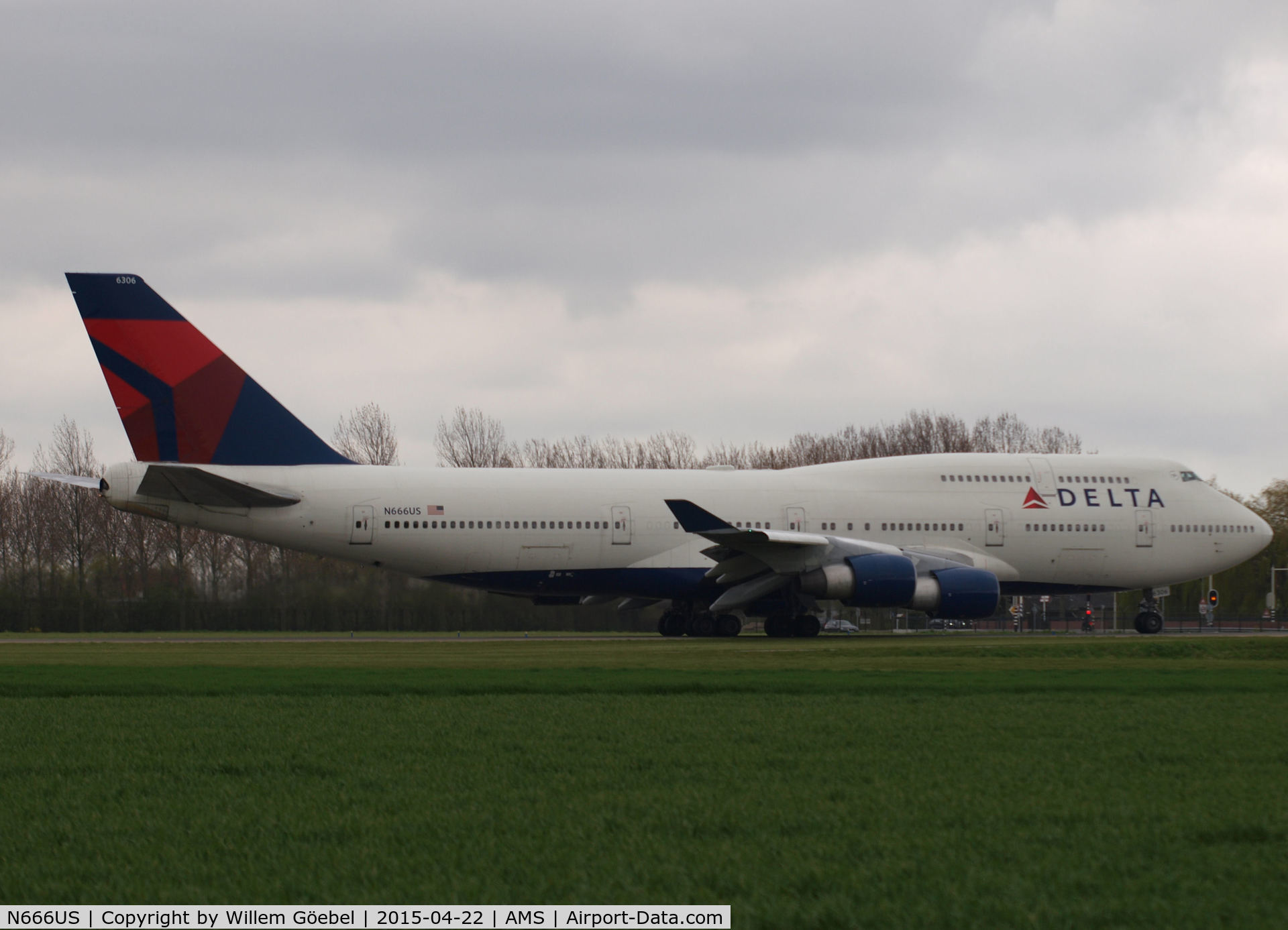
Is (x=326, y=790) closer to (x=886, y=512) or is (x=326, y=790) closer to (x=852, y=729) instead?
(x=852, y=729)

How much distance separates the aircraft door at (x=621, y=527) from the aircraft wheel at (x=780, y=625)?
3460 millimetres

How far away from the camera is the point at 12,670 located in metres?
15.3

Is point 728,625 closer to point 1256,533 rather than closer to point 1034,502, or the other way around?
point 1034,502

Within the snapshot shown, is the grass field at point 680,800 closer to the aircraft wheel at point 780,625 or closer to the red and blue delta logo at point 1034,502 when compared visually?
the aircraft wheel at point 780,625

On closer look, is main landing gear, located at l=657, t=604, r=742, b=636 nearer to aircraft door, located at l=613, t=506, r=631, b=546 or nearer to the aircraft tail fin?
aircraft door, located at l=613, t=506, r=631, b=546

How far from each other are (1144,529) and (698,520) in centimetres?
1171

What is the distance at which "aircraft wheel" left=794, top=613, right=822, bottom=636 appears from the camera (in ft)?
94.0

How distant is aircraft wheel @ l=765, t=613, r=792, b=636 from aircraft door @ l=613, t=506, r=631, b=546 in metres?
3.46

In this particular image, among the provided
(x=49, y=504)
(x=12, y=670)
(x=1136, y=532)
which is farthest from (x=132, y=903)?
(x=49, y=504)

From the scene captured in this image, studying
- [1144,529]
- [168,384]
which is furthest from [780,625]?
[168,384]

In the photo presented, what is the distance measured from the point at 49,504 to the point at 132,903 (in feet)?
201

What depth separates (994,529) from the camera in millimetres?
30406

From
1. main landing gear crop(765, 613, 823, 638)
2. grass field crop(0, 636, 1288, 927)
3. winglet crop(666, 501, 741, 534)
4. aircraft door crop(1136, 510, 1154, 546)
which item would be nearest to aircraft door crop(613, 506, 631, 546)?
winglet crop(666, 501, 741, 534)

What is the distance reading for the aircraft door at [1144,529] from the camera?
103 feet
